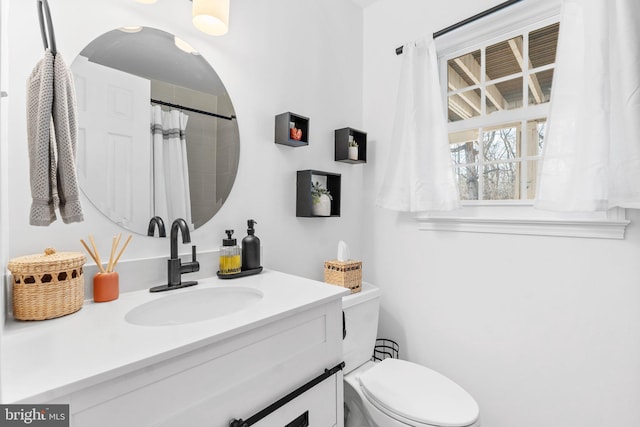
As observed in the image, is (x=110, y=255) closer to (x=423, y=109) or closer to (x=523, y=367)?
(x=423, y=109)

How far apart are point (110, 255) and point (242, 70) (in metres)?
0.96

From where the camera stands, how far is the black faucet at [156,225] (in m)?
1.15

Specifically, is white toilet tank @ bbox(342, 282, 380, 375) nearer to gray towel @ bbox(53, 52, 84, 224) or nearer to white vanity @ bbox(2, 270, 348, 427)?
white vanity @ bbox(2, 270, 348, 427)

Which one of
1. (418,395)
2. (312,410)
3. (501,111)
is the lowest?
(418,395)

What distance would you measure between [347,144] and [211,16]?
3.04 ft

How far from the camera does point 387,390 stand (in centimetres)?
128

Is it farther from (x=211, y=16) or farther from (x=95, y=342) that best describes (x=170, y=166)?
(x=95, y=342)

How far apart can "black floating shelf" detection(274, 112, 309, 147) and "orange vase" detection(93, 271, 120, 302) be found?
2.99 ft

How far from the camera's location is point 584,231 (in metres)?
1.30

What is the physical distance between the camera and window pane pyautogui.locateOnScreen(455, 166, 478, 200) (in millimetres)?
1735

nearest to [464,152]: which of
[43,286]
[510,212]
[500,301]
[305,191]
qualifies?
[510,212]

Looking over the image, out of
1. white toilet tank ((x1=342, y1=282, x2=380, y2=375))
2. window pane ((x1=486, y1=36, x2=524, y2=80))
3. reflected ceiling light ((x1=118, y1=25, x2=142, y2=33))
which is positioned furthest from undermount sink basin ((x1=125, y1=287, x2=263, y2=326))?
window pane ((x1=486, y1=36, x2=524, y2=80))

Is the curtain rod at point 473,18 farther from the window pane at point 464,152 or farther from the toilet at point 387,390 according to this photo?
the toilet at point 387,390

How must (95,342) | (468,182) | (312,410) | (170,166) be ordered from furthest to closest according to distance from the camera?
(468,182) < (170,166) < (312,410) < (95,342)
